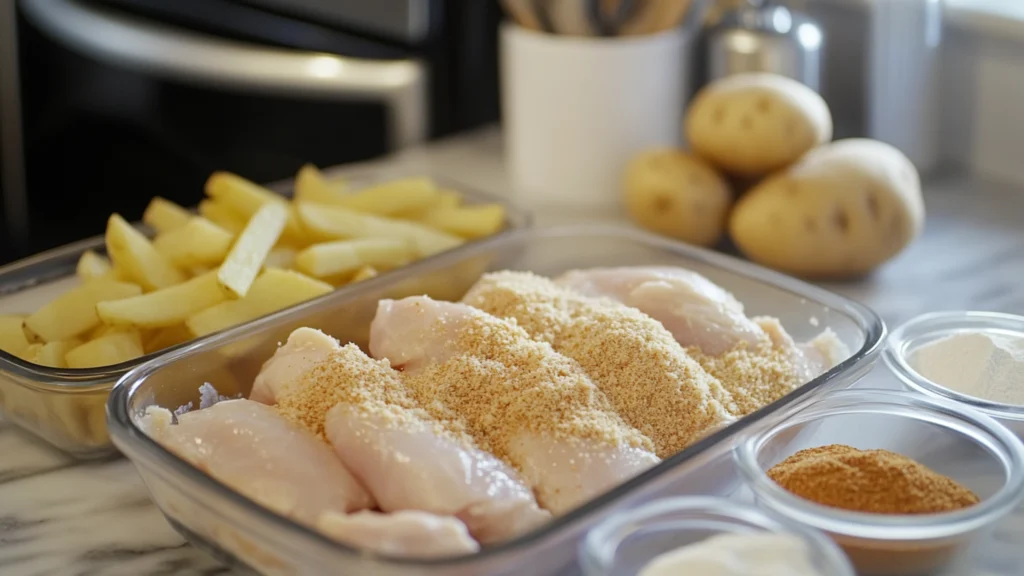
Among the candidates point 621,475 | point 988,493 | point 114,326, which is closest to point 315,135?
point 114,326

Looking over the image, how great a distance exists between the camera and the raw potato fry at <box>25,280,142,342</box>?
115 centimetres

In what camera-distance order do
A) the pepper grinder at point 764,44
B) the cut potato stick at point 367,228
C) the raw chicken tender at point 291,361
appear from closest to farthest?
the raw chicken tender at point 291,361
the cut potato stick at point 367,228
the pepper grinder at point 764,44

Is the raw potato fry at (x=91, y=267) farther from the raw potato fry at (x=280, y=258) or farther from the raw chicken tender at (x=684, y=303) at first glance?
the raw chicken tender at (x=684, y=303)

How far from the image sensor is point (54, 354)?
112cm

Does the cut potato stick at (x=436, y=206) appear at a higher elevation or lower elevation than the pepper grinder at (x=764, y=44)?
lower

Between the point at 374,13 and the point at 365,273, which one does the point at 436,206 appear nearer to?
the point at 365,273

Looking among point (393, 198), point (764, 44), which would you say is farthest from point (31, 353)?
point (764, 44)

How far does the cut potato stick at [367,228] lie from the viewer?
1333mm

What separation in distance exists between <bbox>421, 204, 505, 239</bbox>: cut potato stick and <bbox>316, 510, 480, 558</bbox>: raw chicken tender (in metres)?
0.66

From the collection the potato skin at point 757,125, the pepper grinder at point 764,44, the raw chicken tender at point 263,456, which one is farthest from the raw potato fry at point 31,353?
the pepper grinder at point 764,44

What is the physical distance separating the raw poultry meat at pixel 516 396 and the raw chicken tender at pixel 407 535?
120 mm

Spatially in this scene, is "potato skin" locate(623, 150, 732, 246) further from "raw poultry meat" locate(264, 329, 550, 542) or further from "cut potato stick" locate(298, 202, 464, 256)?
"raw poultry meat" locate(264, 329, 550, 542)

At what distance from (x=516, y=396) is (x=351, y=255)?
40 centimetres

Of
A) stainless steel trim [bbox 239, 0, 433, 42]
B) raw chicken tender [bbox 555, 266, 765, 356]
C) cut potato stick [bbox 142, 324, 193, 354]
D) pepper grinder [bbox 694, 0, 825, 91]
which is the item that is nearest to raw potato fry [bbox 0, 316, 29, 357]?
cut potato stick [bbox 142, 324, 193, 354]
